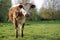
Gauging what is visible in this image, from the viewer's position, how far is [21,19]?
4.30 meters

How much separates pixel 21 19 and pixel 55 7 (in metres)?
3.73

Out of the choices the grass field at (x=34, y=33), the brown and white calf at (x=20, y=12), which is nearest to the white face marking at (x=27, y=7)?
Result: the brown and white calf at (x=20, y=12)

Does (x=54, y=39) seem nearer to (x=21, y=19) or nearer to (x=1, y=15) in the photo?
(x=21, y=19)

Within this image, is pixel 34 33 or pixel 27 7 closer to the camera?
pixel 27 7

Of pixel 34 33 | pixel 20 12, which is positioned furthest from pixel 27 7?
pixel 34 33

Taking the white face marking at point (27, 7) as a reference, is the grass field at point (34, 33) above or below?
below

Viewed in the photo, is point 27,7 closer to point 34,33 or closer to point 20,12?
point 20,12

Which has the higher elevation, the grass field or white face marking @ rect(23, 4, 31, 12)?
white face marking @ rect(23, 4, 31, 12)

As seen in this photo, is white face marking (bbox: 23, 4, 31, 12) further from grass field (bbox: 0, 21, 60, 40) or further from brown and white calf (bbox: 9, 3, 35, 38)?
grass field (bbox: 0, 21, 60, 40)

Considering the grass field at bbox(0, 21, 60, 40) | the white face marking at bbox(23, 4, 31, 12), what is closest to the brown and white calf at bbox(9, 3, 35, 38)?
the white face marking at bbox(23, 4, 31, 12)

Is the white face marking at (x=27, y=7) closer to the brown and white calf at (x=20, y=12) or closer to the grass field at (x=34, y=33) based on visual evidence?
the brown and white calf at (x=20, y=12)

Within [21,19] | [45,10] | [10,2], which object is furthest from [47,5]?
[21,19]

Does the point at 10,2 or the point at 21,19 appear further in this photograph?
the point at 10,2

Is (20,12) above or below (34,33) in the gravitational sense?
above
